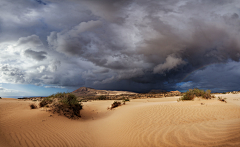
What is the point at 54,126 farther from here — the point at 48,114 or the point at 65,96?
the point at 65,96

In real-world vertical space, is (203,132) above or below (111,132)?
above

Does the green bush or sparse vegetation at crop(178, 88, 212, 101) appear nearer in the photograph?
the green bush

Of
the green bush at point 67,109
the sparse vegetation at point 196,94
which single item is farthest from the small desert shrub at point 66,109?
the sparse vegetation at point 196,94

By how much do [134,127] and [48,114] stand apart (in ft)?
21.2

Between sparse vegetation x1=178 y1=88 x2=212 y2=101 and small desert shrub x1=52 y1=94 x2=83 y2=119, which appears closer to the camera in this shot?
small desert shrub x1=52 y1=94 x2=83 y2=119

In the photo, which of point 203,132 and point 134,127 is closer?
point 203,132

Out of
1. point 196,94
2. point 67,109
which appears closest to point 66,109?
point 67,109

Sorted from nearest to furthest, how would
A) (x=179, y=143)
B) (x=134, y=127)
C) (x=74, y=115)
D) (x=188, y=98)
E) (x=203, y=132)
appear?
(x=179, y=143)
(x=203, y=132)
(x=134, y=127)
(x=74, y=115)
(x=188, y=98)

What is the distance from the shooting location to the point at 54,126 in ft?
25.5

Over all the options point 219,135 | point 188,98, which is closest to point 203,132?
point 219,135

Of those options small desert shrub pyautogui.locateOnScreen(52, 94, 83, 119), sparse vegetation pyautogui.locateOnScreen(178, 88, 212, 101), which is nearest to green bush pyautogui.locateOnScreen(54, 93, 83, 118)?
small desert shrub pyautogui.locateOnScreen(52, 94, 83, 119)

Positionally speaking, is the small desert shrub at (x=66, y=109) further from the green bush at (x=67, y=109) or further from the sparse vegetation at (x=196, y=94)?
the sparse vegetation at (x=196, y=94)

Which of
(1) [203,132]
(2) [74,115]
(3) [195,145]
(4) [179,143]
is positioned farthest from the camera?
(2) [74,115]

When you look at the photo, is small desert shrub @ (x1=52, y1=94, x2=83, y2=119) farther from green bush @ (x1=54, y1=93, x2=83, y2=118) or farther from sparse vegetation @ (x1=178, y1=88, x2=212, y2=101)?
sparse vegetation @ (x1=178, y1=88, x2=212, y2=101)
